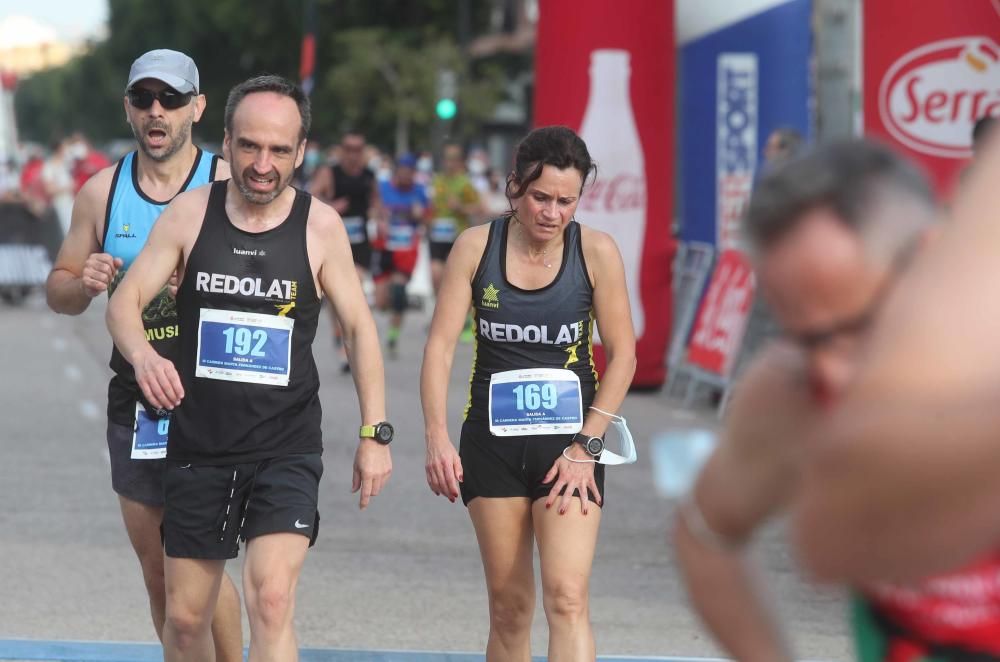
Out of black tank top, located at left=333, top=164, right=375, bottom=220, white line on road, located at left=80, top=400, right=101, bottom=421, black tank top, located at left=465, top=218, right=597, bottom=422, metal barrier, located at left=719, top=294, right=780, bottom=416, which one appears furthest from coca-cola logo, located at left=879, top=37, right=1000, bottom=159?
black tank top, located at left=333, top=164, right=375, bottom=220

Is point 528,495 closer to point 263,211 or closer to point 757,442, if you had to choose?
point 263,211

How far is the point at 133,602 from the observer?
7391 mm

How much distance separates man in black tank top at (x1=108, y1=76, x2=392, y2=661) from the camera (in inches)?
193

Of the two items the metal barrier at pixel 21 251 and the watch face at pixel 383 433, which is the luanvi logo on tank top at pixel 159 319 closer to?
the watch face at pixel 383 433

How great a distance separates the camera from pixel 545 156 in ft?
17.0

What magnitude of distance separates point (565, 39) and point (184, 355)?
32.1 feet

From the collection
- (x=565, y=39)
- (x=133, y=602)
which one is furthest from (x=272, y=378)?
(x=565, y=39)

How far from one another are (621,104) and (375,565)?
695 centimetres

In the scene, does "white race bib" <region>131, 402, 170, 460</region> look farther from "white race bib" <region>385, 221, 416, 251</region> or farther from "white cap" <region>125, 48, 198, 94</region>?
"white race bib" <region>385, 221, 416, 251</region>

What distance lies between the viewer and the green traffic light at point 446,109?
29.3m

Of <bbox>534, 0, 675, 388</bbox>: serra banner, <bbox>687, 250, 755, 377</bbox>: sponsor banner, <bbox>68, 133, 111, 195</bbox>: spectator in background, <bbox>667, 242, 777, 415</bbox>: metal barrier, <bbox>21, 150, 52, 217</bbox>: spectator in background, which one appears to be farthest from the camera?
<bbox>68, 133, 111, 195</bbox>: spectator in background

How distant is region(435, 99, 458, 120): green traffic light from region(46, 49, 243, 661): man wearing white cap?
2381cm

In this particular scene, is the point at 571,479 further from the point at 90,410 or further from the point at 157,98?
the point at 90,410

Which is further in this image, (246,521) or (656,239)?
(656,239)
